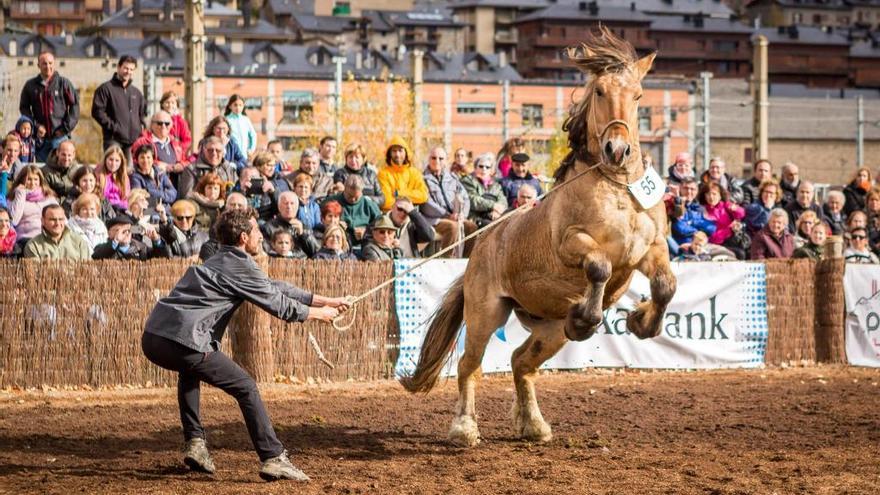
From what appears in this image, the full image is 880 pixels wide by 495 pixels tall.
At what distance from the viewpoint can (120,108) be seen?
15891 mm

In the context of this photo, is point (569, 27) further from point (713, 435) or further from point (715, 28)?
point (713, 435)

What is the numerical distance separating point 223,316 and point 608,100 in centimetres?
301

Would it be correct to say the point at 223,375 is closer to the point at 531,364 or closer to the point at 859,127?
the point at 531,364

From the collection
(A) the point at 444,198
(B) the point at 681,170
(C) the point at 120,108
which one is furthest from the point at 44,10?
(A) the point at 444,198

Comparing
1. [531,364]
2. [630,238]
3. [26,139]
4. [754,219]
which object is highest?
[26,139]

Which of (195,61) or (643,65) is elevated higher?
(195,61)

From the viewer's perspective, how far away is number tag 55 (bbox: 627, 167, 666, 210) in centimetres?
951

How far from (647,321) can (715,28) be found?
112 meters

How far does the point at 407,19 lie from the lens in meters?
118

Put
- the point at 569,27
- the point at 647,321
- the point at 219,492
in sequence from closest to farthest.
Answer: the point at 219,492 → the point at 647,321 → the point at 569,27

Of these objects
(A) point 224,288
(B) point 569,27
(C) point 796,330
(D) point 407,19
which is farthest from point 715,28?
(A) point 224,288

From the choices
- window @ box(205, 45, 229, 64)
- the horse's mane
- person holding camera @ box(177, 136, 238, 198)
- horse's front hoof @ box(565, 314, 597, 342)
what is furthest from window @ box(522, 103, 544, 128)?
window @ box(205, 45, 229, 64)

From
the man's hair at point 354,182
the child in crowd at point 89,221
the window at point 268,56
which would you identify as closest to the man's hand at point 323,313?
the child in crowd at point 89,221

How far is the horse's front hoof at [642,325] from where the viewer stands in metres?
9.69
